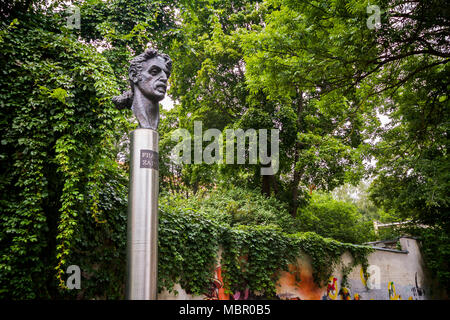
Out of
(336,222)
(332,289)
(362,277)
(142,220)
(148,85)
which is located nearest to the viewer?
(142,220)

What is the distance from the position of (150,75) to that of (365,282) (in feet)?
A: 38.4

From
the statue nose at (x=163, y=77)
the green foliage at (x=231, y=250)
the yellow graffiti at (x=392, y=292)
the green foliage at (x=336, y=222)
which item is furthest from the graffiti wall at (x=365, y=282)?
the statue nose at (x=163, y=77)

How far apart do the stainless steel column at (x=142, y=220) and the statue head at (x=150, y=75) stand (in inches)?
22.3

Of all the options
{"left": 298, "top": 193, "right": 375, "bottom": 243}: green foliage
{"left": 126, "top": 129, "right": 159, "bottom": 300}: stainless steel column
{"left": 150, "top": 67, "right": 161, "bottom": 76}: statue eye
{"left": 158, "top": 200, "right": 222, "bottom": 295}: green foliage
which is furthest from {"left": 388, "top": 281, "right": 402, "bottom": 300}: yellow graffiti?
{"left": 150, "top": 67, "right": 161, "bottom": 76}: statue eye

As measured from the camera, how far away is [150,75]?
430 centimetres

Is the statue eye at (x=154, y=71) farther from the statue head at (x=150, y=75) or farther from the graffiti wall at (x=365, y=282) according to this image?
the graffiti wall at (x=365, y=282)

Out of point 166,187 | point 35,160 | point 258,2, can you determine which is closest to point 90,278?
point 35,160

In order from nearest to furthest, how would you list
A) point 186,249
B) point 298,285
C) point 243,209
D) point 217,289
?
point 186,249 → point 217,289 → point 298,285 → point 243,209

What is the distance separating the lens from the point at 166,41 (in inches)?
390

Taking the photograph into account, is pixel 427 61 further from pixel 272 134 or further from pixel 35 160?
pixel 35 160

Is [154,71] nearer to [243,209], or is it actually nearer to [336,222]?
[243,209]

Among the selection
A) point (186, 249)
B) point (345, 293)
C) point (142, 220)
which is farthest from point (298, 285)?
point (142, 220)

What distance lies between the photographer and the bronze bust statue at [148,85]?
4254mm

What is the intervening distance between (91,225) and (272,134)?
944 centimetres
